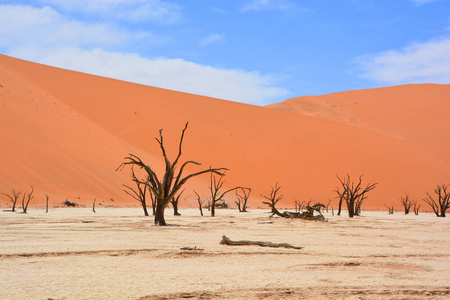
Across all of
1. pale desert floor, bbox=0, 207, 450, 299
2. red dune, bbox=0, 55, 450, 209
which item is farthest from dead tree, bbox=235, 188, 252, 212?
pale desert floor, bbox=0, 207, 450, 299

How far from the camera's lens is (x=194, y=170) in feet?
145

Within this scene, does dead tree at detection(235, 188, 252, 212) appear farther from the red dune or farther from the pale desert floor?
the pale desert floor

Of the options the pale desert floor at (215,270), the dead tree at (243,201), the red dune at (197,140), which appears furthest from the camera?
the red dune at (197,140)

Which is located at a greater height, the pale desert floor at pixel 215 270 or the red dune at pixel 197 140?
the red dune at pixel 197 140

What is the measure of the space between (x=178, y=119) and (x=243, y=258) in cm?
4682

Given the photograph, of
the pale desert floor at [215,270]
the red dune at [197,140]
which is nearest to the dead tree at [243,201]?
the red dune at [197,140]

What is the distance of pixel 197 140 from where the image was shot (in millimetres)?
49344

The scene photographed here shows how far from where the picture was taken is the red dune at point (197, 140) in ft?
107

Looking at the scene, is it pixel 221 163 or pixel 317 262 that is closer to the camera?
pixel 317 262

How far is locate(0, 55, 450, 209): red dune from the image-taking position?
107 ft

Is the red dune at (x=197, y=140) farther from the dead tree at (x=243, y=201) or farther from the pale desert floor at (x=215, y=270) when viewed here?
the pale desert floor at (x=215, y=270)

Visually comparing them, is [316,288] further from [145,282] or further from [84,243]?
[84,243]

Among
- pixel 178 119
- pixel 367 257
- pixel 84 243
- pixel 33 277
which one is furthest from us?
pixel 178 119

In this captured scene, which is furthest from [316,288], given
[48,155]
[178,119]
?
[178,119]
